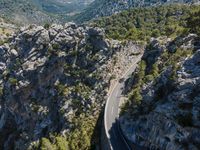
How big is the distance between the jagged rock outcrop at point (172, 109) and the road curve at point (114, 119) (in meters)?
2.18

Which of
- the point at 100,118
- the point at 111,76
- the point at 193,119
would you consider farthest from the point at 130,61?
the point at 193,119

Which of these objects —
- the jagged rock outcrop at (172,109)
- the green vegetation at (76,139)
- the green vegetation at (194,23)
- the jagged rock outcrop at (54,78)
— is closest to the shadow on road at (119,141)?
the jagged rock outcrop at (172,109)

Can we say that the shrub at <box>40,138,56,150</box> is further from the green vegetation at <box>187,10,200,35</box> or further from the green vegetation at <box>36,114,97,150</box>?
the green vegetation at <box>187,10,200,35</box>

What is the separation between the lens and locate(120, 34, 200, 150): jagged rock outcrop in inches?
2525

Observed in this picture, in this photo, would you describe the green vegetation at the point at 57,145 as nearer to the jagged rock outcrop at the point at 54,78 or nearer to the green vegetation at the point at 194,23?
the jagged rock outcrop at the point at 54,78

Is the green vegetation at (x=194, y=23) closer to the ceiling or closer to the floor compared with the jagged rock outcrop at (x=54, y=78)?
closer to the ceiling

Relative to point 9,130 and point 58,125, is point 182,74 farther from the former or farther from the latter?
point 9,130

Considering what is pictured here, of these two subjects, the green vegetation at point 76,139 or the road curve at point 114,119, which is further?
the green vegetation at point 76,139

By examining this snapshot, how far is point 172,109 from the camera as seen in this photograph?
68.6m

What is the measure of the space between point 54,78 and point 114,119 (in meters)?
35.0

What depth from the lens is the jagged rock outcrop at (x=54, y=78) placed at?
10906cm

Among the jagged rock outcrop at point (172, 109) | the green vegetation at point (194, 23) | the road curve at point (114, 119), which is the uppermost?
the green vegetation at point (194, 23)

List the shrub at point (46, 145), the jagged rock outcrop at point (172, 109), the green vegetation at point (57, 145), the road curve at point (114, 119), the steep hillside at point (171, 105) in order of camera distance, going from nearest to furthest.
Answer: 1. the jagged rock outcrop at point (172, 109)
2. the steep hillside at point (171, 105)
3. the road curve at point (114, 119)
4. the green vegetation at point (57, 145)
5. the shrub at point (46, 145)

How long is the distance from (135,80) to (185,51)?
24.6 meters
